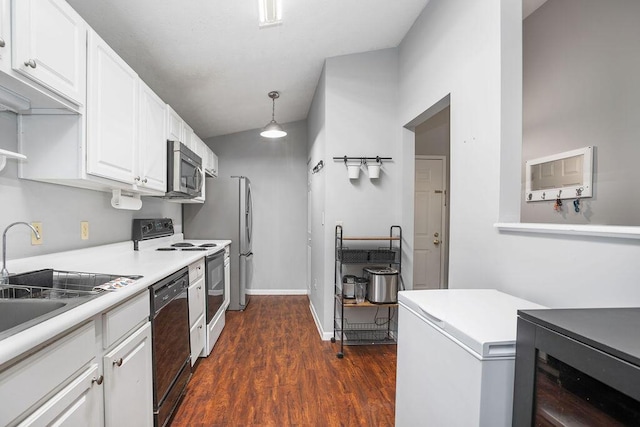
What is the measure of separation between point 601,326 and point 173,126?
2979mm

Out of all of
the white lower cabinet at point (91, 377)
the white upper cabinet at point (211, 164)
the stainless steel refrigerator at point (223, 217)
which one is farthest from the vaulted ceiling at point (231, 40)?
the white lower cabinet at point (91, 377)

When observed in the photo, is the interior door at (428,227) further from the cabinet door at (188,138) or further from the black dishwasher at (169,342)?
the black dishwasher at (169,342)

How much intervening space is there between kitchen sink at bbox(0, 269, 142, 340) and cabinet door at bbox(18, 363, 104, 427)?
240 mm

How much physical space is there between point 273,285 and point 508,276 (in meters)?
3.75

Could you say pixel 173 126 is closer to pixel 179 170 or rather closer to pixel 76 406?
pixel 179 170

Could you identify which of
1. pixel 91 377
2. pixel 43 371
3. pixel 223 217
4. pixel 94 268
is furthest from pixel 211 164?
pixel 43 371

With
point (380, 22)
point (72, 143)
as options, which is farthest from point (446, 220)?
point (72, 143)

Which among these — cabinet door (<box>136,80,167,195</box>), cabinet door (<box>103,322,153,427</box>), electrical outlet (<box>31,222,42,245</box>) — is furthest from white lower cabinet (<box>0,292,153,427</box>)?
cabinet door (<box>136,80,167,195</box>)

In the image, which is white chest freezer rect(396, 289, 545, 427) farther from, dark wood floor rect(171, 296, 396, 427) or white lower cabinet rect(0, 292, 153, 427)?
white lower cabinet rect(0, 292, 153, 427)

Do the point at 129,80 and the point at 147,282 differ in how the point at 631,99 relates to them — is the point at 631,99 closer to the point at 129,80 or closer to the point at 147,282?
the point at 147,282

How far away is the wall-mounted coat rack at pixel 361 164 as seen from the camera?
111 inches

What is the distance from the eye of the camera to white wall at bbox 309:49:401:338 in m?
2.90

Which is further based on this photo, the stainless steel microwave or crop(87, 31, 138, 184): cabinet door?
the stainless steel microwave

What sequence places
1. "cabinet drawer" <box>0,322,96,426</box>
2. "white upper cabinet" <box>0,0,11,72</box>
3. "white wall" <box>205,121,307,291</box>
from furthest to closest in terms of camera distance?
1. "white wall" <box>205,121,307,291</box>
2. "white upper cabinet" <box>0,0,11,72</box>
3. "cabinet drawer" <box>0,322,96,426</box>
